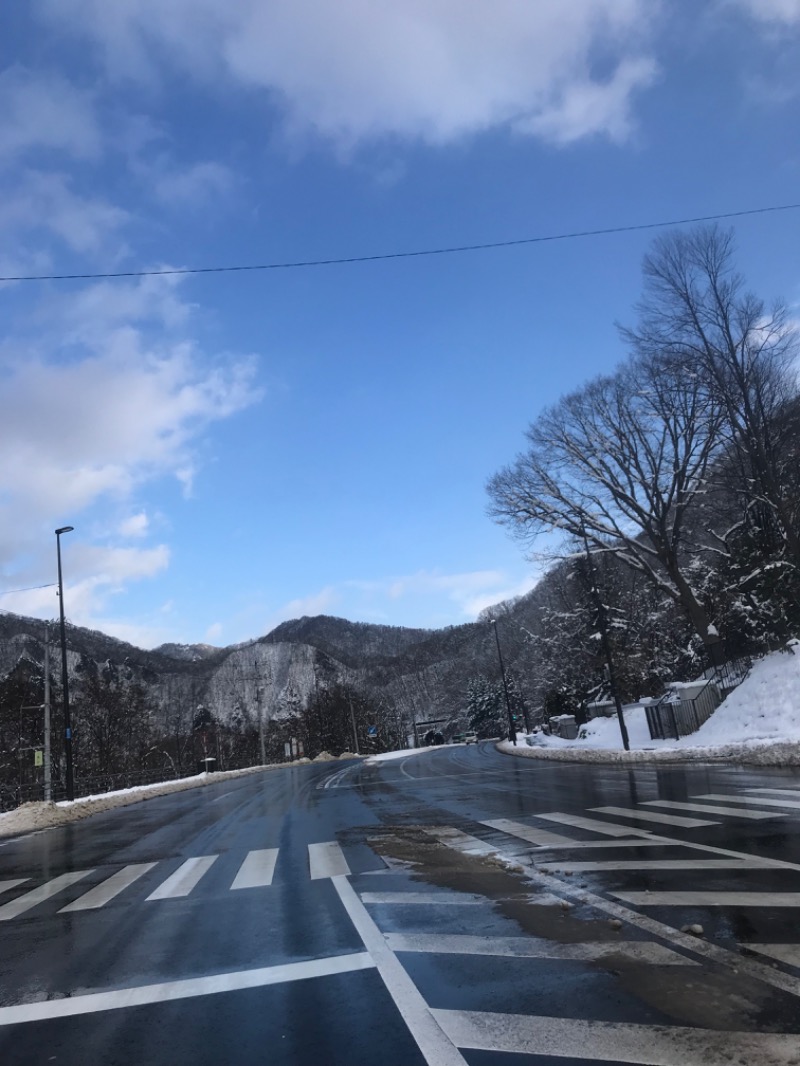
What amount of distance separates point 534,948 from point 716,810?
24.2 feet

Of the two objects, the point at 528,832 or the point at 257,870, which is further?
the point at 528,832

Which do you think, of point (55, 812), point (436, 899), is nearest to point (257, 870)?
point (436, 899)

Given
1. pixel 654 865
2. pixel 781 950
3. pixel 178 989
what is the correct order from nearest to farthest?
pixel 781 950 → pixel 178 989 → pixel 654 865

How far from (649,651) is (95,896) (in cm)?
4169

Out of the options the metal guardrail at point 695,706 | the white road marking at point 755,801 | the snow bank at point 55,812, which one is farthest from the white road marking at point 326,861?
the metal guardrail at point 695,706

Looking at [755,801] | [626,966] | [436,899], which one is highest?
[626,966]

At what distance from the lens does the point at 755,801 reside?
40.9 feet

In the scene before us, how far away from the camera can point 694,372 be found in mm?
31016

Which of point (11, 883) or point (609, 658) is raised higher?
point (609, 658)

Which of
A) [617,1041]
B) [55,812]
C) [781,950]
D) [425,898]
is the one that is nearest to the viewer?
[617,1041]

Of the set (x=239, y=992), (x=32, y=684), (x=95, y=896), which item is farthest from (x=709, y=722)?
(x=32, y=684)

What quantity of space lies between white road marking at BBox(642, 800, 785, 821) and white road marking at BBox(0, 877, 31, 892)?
33.6 feet

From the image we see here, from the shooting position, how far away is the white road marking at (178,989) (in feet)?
17.5

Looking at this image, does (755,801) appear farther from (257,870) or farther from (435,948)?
(435,948)
